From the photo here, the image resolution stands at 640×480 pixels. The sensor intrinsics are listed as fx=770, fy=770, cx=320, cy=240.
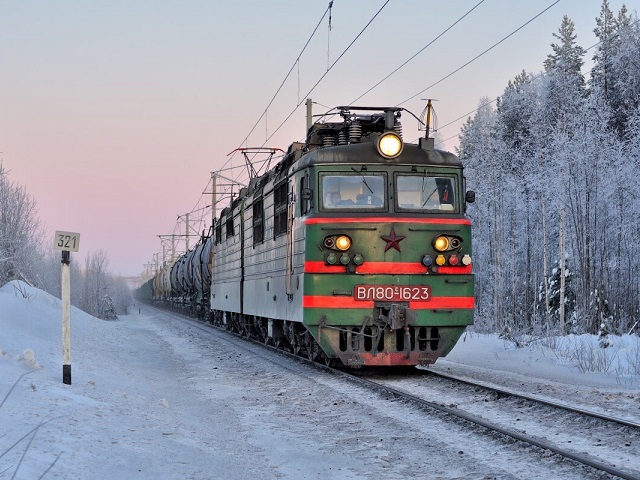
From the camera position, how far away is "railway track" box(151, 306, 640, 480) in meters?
5.87

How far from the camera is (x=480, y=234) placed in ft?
147

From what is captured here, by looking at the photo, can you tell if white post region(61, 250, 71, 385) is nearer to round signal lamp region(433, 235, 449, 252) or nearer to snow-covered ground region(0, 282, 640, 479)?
snow-covered ground region(0, 282, 640, 479)

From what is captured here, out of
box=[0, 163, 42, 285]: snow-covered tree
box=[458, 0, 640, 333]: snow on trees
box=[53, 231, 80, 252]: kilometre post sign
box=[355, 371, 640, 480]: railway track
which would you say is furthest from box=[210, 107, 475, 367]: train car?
box=[0, 163, 42, 285]: snow-covered tree

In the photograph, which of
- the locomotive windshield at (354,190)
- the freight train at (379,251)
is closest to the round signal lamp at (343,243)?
the freight train at (379,251)

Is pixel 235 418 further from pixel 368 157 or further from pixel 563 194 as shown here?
pixel 563 194

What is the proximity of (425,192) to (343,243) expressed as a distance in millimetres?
1547

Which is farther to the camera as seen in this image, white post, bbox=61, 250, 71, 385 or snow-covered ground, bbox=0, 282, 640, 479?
white post, bbox=61, 250, 71, 385

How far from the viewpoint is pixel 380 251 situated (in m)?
10.8

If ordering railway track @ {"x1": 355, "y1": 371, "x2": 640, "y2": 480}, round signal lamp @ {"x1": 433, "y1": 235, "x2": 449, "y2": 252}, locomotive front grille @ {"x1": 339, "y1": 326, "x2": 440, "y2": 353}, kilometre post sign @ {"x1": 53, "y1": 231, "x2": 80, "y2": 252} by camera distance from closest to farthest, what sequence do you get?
railway track @ {"x1": 355, "y1": 371, "x2": 640, "y2": 480}, kilometre post sign @ {"x1": 53, "y1": 231, "x2": 80, "y2": 252}, locomotive front grille @ {"x1": 339, "y1": 326, "x2": 440, "y2": 353}, round signal lamp @ {"x1": 433, "y1": 235, "x2": 449, "y2": 252}

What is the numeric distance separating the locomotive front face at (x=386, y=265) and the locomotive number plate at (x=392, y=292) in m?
0.01

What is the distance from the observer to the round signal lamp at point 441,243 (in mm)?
10953

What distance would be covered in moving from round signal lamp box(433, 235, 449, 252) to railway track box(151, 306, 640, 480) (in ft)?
5.94

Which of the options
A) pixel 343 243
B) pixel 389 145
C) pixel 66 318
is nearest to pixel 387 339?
pixel 343 243

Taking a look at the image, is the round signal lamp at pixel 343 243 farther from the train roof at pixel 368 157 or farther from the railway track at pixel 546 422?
the railway track at pixel 546 422
